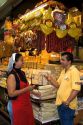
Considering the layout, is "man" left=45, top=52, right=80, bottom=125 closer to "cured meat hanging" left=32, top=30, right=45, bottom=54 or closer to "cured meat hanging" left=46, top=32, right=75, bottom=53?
"cured meat hanging" left=46, top=32, right=75, bottom=53

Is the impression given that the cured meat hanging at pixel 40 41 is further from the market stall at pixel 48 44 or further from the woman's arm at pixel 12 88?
the woman's arm at pixel 12 88

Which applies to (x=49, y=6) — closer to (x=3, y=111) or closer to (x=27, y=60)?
(x=27, y=60)

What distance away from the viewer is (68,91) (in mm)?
3498

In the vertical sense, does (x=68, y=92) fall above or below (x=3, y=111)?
above

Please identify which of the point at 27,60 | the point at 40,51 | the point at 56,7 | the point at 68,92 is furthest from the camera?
the point at 27,60

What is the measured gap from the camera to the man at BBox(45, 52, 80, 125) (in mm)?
3388

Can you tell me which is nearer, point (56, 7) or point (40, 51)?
point (56, 7)

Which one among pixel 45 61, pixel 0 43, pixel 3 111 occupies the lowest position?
pixel 3 111

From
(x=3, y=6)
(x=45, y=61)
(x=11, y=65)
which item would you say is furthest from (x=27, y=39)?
(x=11, y=65)

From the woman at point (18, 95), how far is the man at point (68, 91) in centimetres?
46

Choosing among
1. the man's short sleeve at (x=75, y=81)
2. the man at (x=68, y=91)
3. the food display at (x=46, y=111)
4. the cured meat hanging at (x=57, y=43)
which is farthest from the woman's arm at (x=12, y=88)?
the cured meat hanging at (x=57, y=43)

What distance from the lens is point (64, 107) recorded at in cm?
351

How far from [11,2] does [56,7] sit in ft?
6.26

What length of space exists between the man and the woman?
461mm
